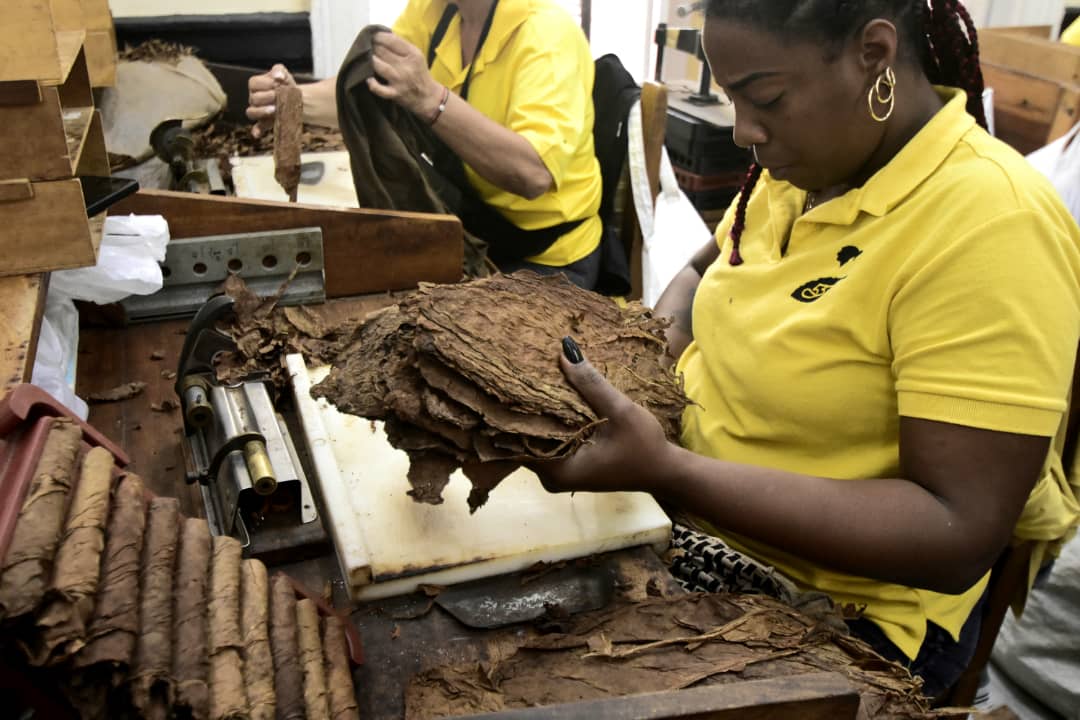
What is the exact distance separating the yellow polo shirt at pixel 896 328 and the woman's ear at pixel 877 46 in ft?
0.36

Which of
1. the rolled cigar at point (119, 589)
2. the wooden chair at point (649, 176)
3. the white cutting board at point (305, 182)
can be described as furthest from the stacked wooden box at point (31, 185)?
the wooden chair at point (649, 176)

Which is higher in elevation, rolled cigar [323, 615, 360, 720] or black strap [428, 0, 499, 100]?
black strap [428, 0, 499, 100]

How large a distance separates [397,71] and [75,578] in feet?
4.78

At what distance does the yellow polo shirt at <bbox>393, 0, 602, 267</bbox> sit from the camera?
211 centimetres

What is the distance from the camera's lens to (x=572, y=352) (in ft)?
3.38

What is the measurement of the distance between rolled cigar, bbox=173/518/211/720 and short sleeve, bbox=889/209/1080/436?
80 cm

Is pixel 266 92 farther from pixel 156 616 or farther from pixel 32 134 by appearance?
pixel 156 616

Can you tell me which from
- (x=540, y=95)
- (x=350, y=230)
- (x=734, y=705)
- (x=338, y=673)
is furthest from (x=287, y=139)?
(x=734, y=705)

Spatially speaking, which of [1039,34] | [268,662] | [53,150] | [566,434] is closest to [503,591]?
[566,434]

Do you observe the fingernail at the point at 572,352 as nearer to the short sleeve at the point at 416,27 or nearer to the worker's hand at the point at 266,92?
the worker's hand at the point at 266,92

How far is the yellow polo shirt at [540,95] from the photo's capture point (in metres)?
2.11

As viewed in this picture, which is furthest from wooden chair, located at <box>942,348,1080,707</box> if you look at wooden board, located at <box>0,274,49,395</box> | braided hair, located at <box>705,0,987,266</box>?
wooden board, located at <box>0,274,49,395</box>

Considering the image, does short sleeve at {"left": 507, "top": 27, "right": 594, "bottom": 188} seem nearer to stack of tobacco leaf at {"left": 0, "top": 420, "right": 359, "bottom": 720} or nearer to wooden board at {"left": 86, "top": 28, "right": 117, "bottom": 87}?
wooden board at {"left": 86, "top": 28, "right": 117, "bottom": 87}

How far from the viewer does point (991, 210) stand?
98cm
